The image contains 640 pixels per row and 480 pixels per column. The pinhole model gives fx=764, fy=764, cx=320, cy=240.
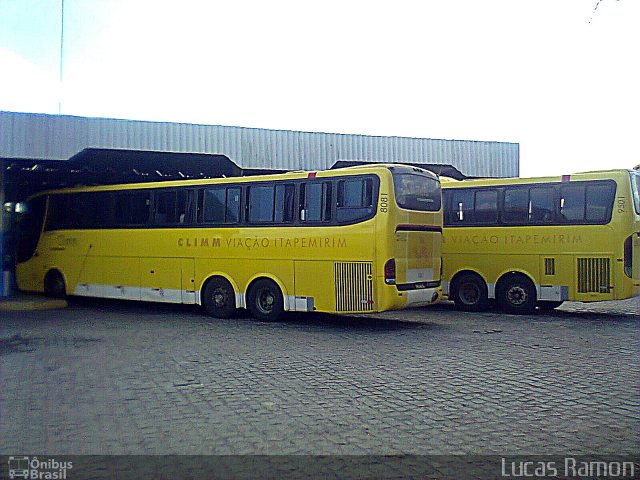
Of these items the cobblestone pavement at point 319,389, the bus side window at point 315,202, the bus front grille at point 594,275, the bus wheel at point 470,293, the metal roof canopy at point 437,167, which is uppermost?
the metal roof canopy at point 437,167

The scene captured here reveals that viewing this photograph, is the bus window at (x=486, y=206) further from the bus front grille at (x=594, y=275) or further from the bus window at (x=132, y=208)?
the bus window at (x=132, y=208)

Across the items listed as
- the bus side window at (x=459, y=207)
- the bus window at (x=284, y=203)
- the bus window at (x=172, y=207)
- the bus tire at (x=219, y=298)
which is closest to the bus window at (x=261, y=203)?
the bus window at (x=284, y=203)

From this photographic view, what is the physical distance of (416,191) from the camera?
14031 millimetres

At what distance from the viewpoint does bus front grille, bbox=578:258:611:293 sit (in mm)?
15016

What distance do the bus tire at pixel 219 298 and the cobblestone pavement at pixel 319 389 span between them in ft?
3.33

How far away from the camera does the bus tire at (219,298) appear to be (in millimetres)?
15352

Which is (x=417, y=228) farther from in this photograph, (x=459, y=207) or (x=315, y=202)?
(x=459, y=207)

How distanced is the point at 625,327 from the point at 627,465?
9136 mm

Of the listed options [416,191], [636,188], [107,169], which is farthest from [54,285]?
[636,188]

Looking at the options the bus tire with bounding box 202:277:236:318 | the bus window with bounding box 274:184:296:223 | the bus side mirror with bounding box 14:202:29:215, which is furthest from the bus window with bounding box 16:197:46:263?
the bus window with bounding box 274:184:296:223

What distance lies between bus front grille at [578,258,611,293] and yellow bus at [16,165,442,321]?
3.01 metres

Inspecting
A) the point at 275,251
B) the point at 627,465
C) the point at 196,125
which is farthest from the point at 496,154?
the point at 627,465

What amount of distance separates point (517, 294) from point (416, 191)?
12.8 feet

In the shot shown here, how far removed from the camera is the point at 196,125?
A: 18781 mm
